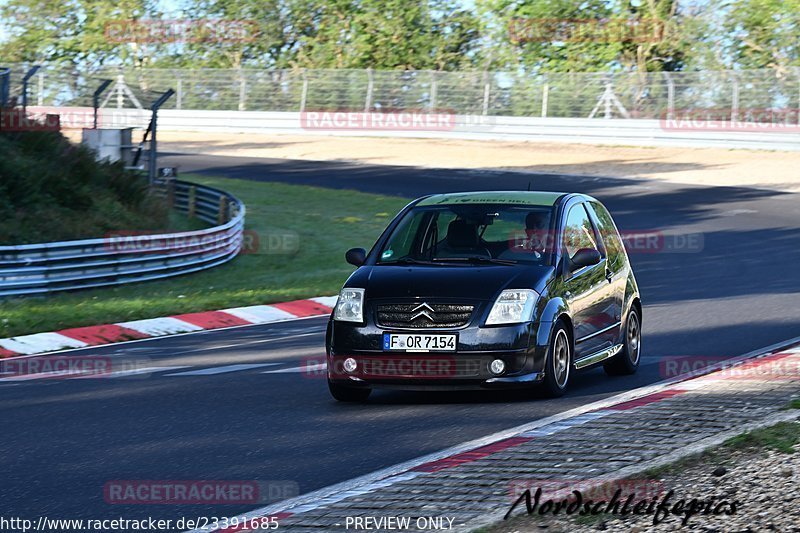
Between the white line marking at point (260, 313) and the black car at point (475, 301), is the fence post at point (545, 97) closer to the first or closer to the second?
the white line marking at point (260, 313)

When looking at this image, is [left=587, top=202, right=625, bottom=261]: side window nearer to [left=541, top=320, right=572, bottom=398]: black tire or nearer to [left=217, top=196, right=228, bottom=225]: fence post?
[left=541, top=320, right=572, bottom=398]: black tire

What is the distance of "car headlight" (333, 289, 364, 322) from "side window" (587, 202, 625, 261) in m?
2.67

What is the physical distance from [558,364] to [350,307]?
167 centimetres

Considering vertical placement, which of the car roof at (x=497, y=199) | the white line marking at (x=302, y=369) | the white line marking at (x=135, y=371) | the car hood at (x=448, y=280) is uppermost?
the car roof at (x=497, y=199)

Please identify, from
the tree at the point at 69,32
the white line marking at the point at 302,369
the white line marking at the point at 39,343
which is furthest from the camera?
the tree at the point at 69,32

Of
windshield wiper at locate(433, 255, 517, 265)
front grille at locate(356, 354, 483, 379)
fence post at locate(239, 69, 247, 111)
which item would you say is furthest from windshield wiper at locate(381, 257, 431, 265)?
fence post at locate(239, 69, 247, 111)

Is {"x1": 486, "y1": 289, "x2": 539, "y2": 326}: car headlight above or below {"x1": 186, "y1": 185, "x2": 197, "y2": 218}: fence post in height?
above

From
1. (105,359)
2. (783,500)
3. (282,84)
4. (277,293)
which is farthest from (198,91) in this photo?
(783,500)

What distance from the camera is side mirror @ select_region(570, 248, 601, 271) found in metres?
10.5

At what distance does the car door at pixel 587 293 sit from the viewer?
1056cm

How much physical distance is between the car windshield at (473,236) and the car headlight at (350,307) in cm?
60

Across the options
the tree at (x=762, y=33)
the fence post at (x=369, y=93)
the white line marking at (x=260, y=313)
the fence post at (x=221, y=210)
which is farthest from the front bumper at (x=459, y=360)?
the tree at (x=762, y=33)

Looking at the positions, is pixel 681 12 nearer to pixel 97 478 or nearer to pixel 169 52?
pixel 169 52

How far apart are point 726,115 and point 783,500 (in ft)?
134
